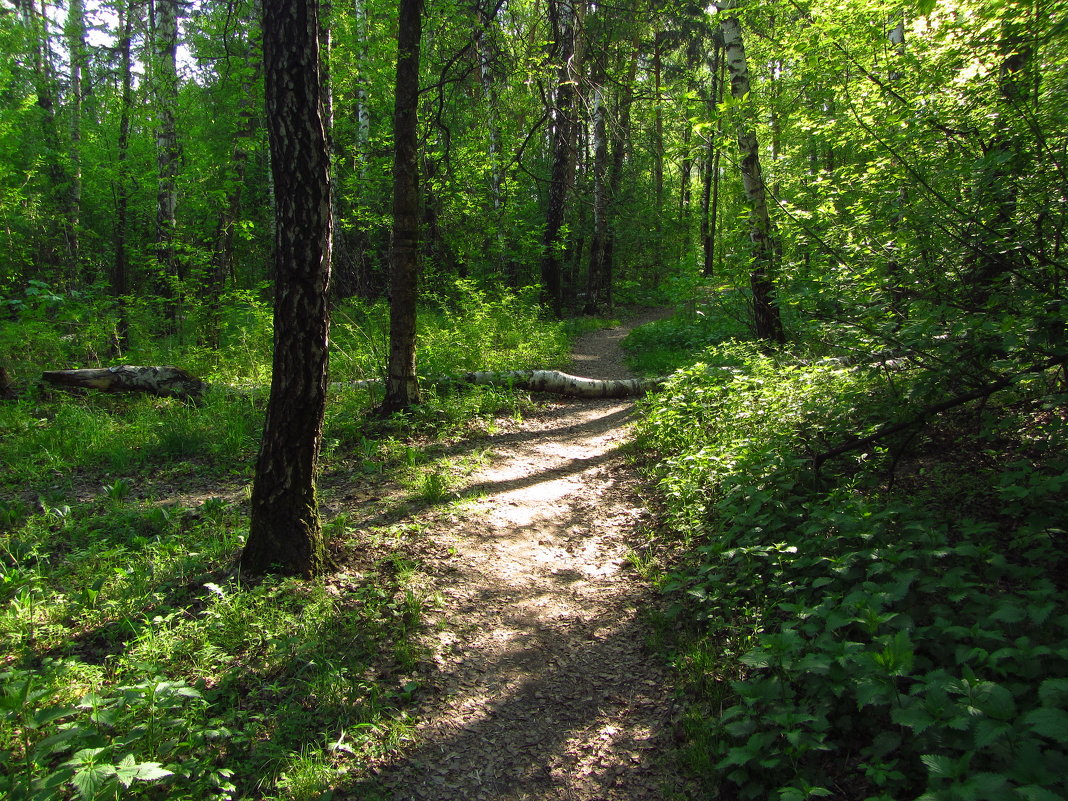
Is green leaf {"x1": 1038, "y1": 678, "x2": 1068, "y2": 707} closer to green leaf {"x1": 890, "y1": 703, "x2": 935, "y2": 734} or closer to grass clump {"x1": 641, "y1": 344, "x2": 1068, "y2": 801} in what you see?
grass clump {"x1": 641, "y1": 344, "x2": 1068, "y2": 801}

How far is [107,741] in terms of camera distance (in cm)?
243

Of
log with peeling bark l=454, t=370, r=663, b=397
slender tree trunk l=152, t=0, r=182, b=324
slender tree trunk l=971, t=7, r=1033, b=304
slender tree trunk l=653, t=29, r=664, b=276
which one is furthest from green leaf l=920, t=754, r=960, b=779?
slender tree trunk l=653, t=29, r=664, b=276

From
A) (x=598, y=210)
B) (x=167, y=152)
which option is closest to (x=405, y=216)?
(x=167, y=152)

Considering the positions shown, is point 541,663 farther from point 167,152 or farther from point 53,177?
point 53,177

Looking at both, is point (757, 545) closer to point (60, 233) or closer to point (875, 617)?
point (875, 617)

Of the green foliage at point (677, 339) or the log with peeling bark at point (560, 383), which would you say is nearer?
the log with peeling bark at point (560, 383)

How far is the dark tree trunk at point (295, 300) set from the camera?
A: 11.5 feet

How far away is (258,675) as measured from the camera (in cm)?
307

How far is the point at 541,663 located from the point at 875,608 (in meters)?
1.87

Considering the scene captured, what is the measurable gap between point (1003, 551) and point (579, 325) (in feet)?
46.7

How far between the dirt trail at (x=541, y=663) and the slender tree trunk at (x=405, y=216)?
83.9 inches

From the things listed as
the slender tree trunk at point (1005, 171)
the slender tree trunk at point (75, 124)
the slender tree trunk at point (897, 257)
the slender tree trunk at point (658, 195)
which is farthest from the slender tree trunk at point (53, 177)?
the slender tree trunk at point (658, 195)

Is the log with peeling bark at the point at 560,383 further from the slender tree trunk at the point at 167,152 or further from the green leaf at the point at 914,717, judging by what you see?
the slender tree trunk at the point at 167,152

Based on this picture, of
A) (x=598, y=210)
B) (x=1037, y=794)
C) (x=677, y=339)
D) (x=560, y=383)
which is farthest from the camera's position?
(x=598, y=210)
